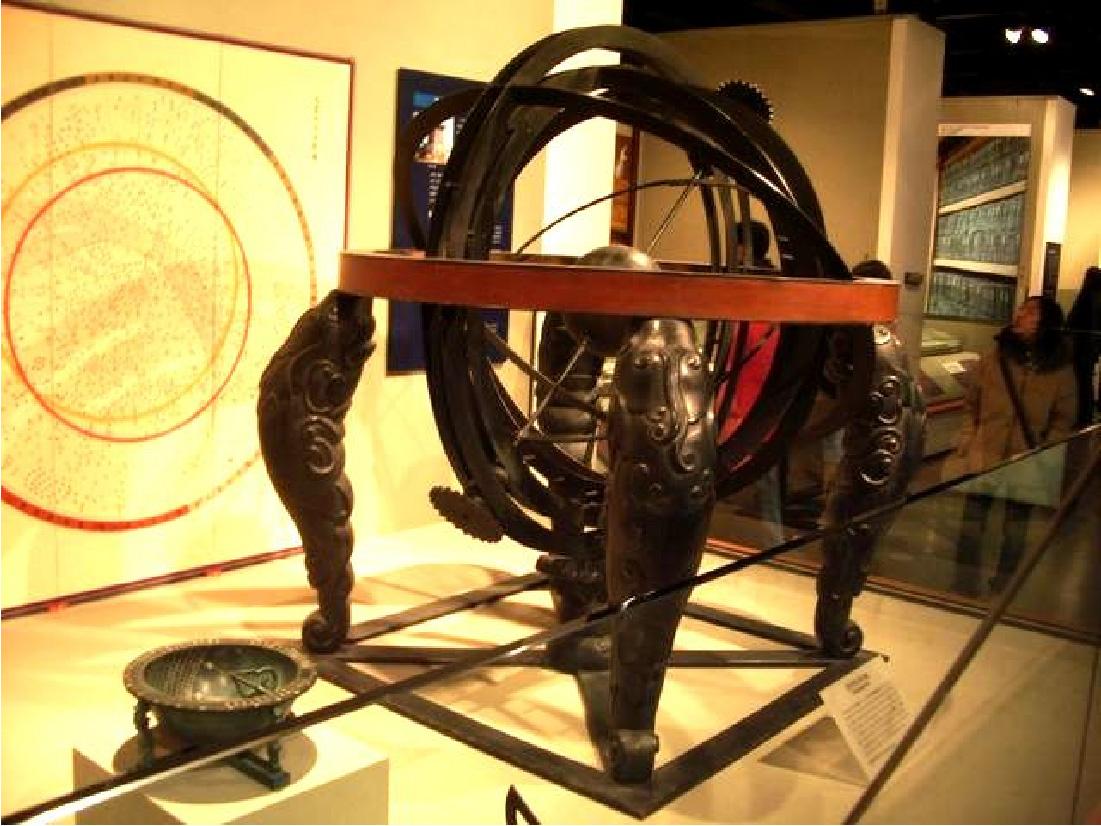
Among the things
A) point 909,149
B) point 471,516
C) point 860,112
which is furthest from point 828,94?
point 471,516

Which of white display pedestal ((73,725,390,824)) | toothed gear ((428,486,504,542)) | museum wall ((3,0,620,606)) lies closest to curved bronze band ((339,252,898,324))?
toothed gear ((428,486,504,542))

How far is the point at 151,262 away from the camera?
3889 mm

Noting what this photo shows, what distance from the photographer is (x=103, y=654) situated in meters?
3.37

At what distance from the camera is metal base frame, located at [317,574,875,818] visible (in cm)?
202

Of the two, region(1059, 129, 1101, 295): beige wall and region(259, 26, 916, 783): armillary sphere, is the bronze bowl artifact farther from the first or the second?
region(1059, 129, 1101, 295): beige wall

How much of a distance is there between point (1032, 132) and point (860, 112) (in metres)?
2.30

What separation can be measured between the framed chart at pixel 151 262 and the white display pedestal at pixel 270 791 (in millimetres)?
1800

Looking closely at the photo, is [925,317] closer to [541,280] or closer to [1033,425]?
[1033,425]

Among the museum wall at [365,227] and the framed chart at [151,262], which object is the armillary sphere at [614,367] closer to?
the framed chart at [151,262]

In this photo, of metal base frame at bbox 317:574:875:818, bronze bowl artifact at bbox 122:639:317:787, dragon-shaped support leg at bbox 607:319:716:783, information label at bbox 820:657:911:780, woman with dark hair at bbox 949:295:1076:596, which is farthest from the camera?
woman with dark hair at bbox 949:295:1076:596

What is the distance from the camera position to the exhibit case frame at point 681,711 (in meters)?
1.65

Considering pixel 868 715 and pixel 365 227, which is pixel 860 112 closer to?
pixel 365 227

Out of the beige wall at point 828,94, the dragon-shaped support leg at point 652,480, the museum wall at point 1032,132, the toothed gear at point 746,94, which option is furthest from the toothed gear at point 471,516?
the museum wall at point 1032,132

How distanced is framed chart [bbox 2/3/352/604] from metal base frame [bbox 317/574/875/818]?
97 cm
